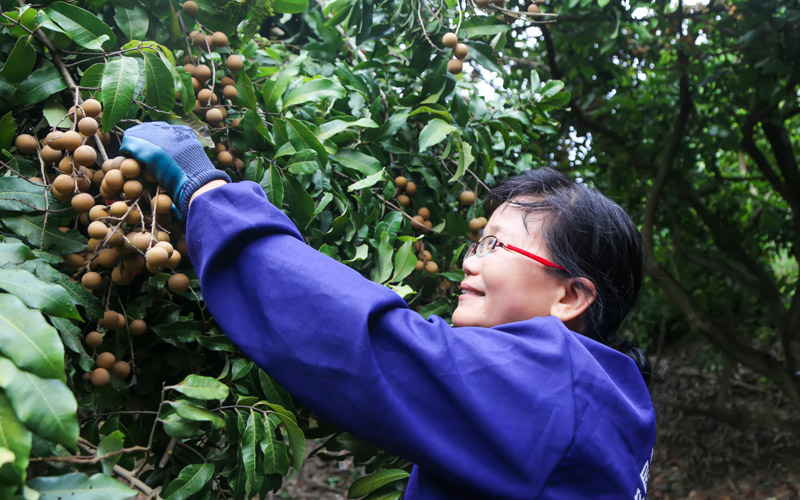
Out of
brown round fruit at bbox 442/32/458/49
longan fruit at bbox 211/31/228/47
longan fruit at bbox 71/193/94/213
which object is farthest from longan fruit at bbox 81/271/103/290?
brown round fruit at bbox 442/32/458/49

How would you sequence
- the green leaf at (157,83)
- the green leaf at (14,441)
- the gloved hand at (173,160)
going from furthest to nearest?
the green leaf at (157,83) → the gloved hand at (173,160) → the green leaf at (14,441)

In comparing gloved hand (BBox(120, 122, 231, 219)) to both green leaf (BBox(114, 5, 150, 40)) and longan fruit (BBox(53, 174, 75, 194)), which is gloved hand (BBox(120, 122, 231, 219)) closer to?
longan fruit (BBox(53, 174, 75, 194))

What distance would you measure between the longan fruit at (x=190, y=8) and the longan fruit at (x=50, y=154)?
15.8 inches

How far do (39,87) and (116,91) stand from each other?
177 millimetres

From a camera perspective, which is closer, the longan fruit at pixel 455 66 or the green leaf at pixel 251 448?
the green leaf at pixel 251 448

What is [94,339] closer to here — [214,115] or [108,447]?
[108,447]

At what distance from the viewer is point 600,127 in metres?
3.82

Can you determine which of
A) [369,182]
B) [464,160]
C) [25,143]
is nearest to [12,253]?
[25,143]

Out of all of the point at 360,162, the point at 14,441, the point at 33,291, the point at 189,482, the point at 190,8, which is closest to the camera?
the point at 14,441

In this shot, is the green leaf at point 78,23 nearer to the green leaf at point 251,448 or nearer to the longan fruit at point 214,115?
the longan fruit at point 214,115

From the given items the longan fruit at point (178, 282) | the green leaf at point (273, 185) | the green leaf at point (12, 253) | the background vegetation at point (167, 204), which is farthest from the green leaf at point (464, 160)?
the green leaf at point (12, 253)

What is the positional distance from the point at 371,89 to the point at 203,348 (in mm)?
790

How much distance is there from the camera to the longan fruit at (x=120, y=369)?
1.17 metres

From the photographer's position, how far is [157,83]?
1137mm
